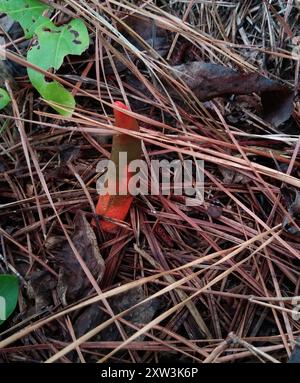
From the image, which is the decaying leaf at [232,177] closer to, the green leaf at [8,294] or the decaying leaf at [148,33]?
the decaying leaf at [148,33]

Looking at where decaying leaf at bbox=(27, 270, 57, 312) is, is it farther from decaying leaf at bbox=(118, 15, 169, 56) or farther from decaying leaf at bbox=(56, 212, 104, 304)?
decaying leaf at bbox=(118, 15, 169, 56)

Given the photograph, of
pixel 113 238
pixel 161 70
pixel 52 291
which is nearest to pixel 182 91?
pixel 161 70

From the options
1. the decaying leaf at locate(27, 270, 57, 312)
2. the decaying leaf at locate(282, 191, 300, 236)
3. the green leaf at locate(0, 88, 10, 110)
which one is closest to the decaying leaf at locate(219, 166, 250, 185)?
the decaying leaf at locate(282, 191, 300, 236)

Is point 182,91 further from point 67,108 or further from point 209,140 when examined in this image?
point 67,108

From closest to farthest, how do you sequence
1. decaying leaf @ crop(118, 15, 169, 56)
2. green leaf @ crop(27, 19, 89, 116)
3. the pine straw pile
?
the pine straw pile < green leaf @ crop(27, 19, 89, 116) < decaying leaf @ crop(118, 15, 169, 56)

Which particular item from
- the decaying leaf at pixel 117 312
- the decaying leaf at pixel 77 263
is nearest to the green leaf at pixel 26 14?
the decaying leaf at pixel 77 263
